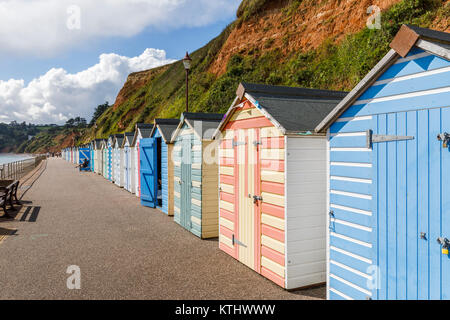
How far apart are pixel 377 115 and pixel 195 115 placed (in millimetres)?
5875

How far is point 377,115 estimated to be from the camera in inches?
147

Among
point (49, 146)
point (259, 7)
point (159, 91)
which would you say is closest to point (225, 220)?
point (259, 7)

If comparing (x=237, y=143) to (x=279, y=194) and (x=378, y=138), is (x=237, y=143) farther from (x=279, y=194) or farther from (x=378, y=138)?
(x=378, y=138)

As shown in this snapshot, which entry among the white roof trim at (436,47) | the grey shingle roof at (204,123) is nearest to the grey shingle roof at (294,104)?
the white roof trim at (436,47)

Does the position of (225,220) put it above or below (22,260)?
above

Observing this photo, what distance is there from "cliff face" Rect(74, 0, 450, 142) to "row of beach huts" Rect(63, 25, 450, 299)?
8.56 meters

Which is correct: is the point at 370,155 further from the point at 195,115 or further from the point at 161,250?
the point at 195,115

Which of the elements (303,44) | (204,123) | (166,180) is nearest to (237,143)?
(204,123)

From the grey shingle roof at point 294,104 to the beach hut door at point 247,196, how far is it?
0.59 meters

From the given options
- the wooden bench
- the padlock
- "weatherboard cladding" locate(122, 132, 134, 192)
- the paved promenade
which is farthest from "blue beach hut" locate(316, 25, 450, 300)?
"weatherboard cladding" locate(122, 132, 134, 192)

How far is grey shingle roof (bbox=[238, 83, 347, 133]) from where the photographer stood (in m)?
5.21

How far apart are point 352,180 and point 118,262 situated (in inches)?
186

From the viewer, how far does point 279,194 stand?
5.23 metres
